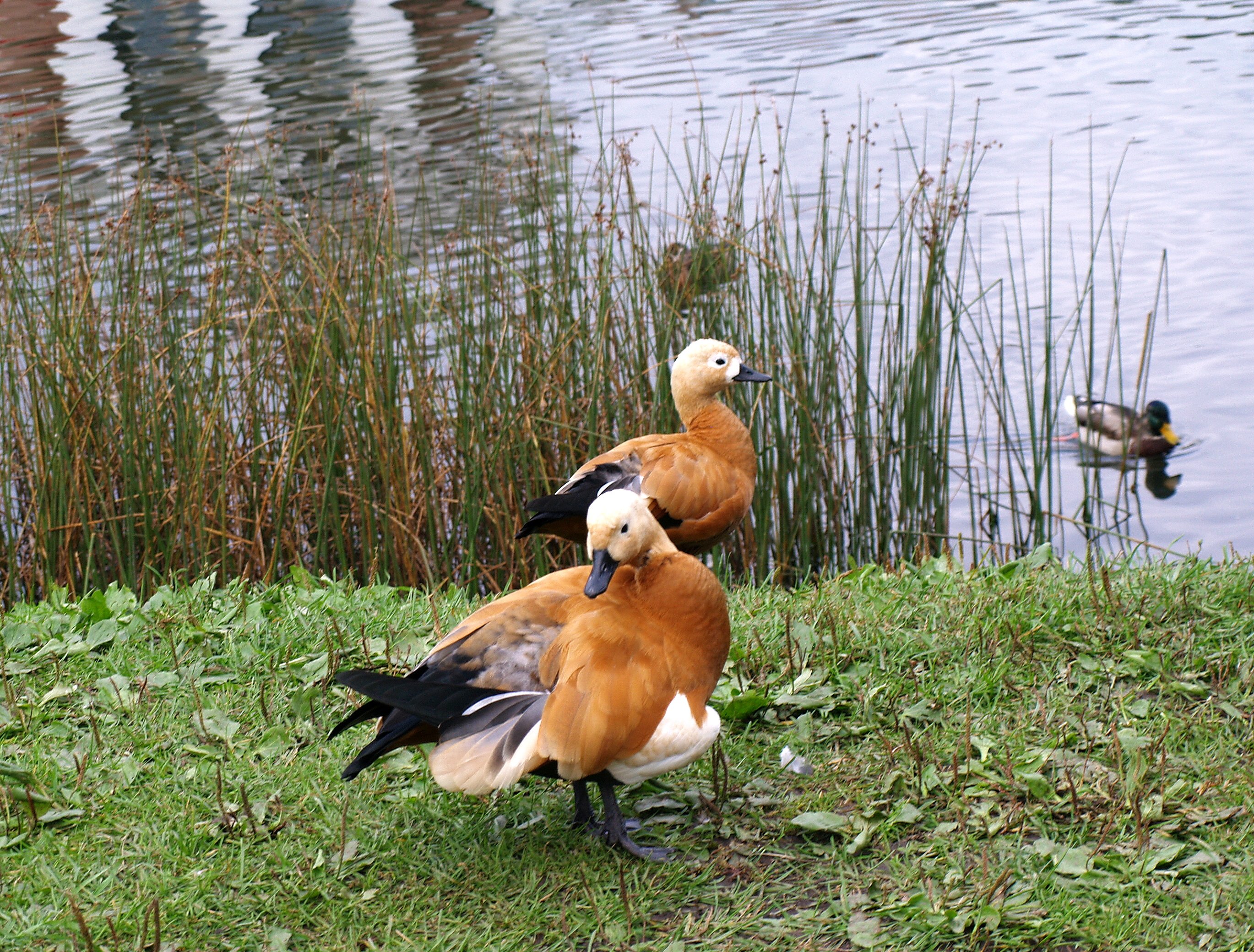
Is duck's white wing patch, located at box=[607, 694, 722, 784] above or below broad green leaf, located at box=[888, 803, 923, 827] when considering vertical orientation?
above

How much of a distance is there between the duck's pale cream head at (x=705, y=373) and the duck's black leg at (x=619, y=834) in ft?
6.09

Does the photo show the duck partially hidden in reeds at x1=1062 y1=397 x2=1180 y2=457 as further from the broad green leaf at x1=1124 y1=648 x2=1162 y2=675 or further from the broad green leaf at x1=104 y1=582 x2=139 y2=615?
the broad green leaf at x1=104 y1=582 x2=139 y2=615

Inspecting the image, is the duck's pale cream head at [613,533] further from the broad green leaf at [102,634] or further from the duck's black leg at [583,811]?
the broad green leaf at [102,634]

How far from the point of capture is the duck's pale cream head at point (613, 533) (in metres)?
2.28

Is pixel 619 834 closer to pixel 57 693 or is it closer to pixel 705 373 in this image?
pixel 57 693

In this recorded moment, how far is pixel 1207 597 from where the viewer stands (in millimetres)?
3078

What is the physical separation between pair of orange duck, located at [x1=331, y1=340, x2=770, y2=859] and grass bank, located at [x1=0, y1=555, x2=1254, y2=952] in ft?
0.70

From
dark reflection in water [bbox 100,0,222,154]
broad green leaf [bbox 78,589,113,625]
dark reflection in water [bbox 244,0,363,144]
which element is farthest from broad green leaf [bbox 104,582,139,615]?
dark reflection in water [bbox 244,0,363,144]

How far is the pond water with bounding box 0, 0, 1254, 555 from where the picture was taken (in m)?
7.00

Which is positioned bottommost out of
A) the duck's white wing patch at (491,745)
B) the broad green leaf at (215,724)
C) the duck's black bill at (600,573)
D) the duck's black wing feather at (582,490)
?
the broad green leaf at (215,724)

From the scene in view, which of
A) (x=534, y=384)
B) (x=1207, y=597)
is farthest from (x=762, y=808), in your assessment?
(x=534, y=384)

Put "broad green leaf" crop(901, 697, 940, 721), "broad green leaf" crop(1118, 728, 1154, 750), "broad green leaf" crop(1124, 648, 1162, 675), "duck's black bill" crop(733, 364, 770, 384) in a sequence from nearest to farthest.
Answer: "broad green leaf" crop(1118, 728, 1154, 750), "broad green leaf" crop(901, 697, 940, 721), "broad green leaf" crop(1124, 648, 1162, 675), "duck's black bill" crop(733, 364, 770, 384)

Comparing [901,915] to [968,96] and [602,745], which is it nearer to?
[602,745]

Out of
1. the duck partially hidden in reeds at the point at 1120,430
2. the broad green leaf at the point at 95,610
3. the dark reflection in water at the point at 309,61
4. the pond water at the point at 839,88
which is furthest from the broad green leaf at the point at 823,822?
the dark reflection in water at the point at 309,61
